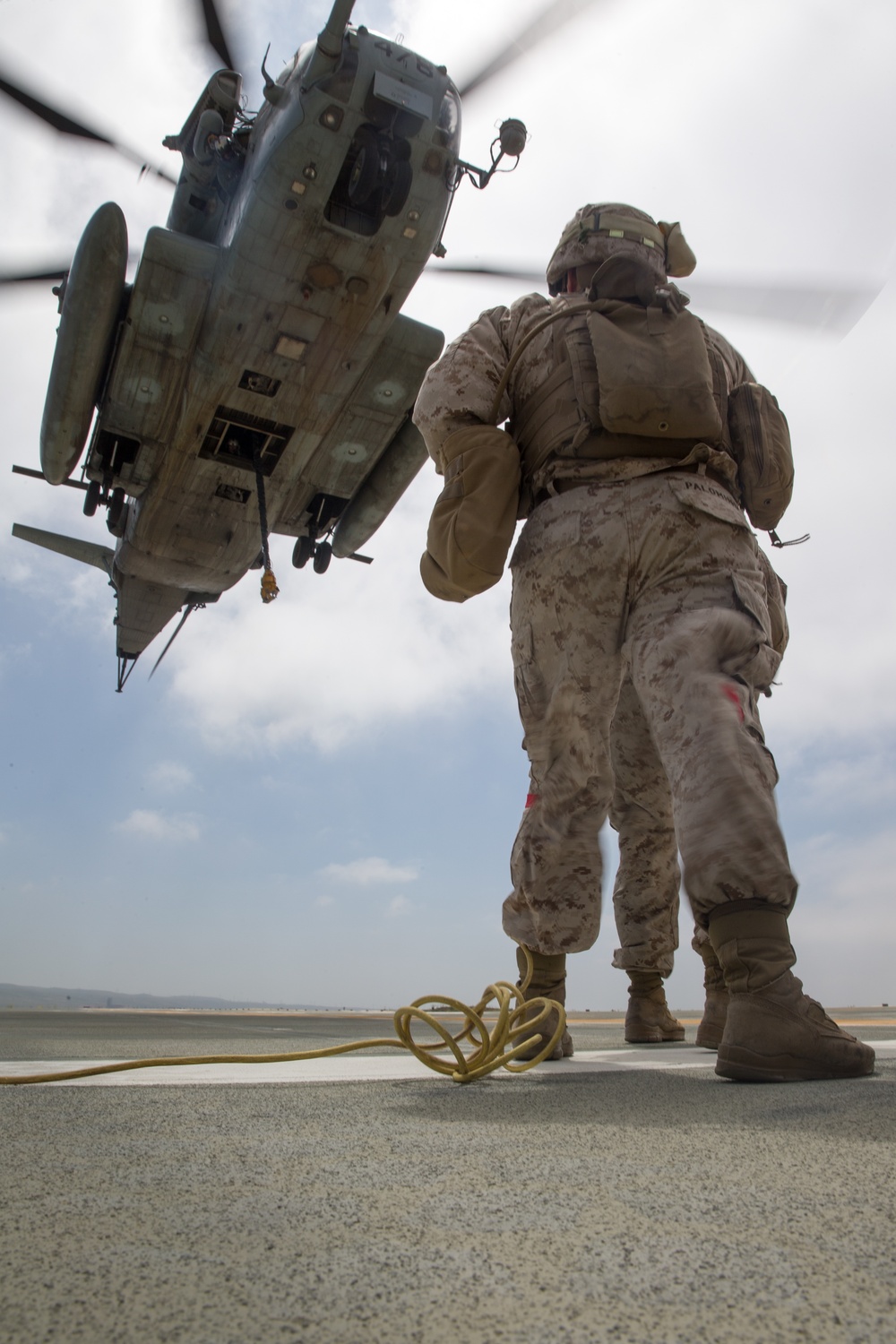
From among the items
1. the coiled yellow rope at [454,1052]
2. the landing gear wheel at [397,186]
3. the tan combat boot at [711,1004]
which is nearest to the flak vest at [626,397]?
the coiled yellow rope at [454,1052]

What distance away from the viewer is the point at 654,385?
6.62 ft

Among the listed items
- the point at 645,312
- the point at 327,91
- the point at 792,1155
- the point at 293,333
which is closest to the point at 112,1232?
the point at 792,1155

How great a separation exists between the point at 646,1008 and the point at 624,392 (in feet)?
6.39

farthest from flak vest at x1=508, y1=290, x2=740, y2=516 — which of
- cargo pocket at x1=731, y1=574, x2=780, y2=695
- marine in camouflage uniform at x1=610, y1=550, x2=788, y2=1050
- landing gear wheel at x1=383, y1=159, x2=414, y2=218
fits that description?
landing gear wheel at x1=383, y1=159, x2=414, y2=218

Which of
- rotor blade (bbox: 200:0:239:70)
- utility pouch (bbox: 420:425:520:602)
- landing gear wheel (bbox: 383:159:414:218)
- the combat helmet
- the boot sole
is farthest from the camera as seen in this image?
rotor blade (bbox: 200:0:239:70)

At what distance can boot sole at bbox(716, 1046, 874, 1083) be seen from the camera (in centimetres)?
146

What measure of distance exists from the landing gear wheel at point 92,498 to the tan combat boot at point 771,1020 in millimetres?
8330

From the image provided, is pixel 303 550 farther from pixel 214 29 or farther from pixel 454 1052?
pixel 454 1052

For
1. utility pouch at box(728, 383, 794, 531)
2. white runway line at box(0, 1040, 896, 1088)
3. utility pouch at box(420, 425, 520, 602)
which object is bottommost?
white runway line at box(0, 1040, 896, 1088)

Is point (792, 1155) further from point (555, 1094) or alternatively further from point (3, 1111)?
point (3, 1111)

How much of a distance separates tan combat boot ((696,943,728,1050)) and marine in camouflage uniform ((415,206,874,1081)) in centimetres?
57

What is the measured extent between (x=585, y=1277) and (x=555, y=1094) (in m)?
0.93

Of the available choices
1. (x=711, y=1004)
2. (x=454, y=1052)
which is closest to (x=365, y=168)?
(x=711, y=1004)

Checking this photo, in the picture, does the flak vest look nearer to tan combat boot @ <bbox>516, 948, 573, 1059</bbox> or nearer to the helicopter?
tan combat boot @ <bbox>516, 948, 573, 1059</bbox>
